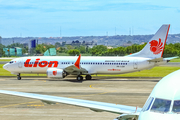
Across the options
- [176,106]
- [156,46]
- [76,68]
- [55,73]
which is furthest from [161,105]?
[156,46]

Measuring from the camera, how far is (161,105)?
25.8 feet

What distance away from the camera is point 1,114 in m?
17.8

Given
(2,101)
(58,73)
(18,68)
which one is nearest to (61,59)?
(58,73)

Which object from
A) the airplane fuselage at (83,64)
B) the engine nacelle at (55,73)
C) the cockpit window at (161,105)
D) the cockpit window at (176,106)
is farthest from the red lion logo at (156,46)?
the cockpit window at (176,106)

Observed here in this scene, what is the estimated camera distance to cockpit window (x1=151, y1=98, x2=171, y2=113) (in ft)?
25.2

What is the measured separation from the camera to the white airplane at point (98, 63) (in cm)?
3772

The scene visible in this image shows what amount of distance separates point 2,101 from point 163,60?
73.8 ft

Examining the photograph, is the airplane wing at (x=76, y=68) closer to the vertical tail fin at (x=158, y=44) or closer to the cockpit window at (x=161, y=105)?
the vertical tail fin at (x=158, y=44)

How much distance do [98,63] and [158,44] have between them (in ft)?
28.6

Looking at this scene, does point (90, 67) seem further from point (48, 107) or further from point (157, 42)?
point (48, 107)

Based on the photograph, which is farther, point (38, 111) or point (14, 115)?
point (38, 111)

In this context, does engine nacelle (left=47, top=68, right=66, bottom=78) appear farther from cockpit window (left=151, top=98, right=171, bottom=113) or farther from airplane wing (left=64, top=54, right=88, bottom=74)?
cockpit window (left=151, top=98, right=171, bottom=113)

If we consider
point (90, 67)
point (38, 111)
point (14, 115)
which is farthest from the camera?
point (90, 67)

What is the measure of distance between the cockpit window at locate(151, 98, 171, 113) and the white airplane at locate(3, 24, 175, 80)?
29604 millimetres
